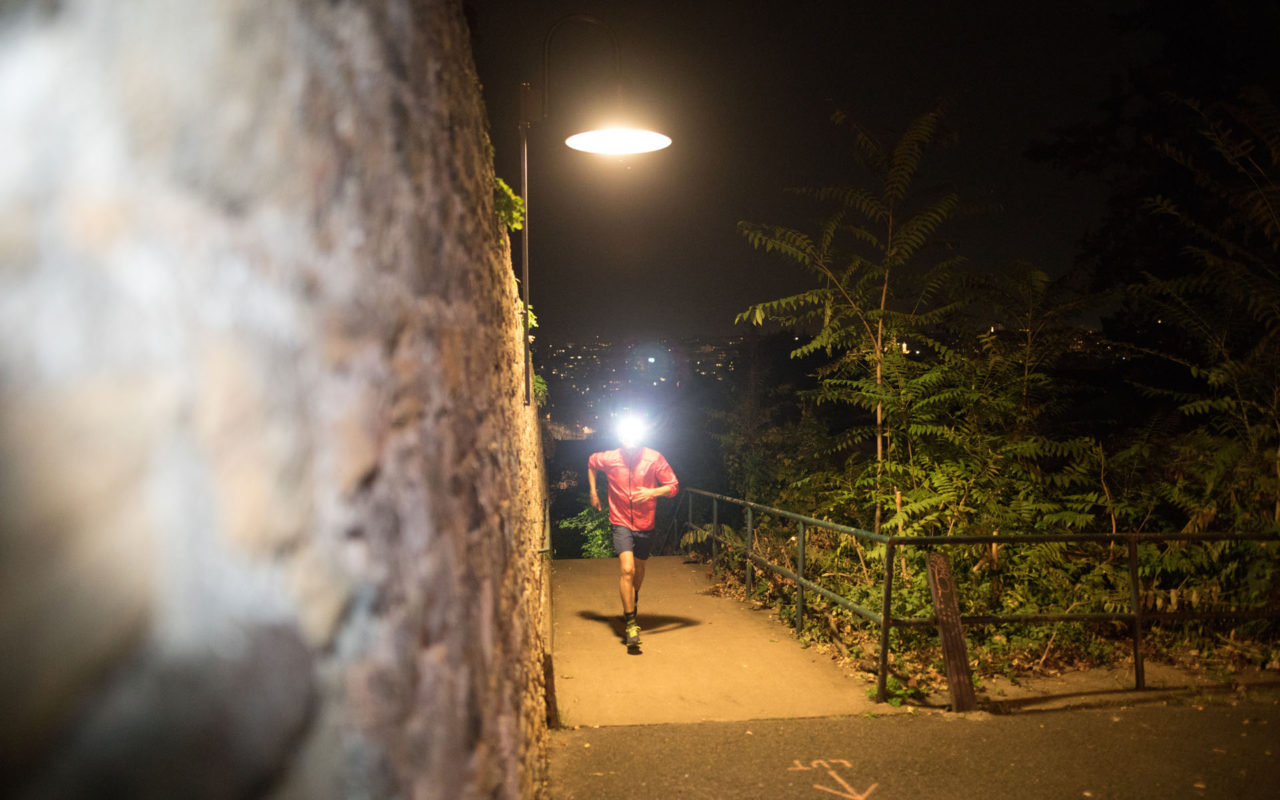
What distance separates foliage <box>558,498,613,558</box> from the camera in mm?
16531

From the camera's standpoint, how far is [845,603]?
648 centimetres

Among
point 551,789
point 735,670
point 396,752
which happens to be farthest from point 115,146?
point 735,670

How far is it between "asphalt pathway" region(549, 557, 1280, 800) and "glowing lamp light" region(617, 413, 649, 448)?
6.08 feet

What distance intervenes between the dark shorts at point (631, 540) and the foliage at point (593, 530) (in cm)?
849

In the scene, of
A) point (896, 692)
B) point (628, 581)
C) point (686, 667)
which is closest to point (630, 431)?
point (628, 581)

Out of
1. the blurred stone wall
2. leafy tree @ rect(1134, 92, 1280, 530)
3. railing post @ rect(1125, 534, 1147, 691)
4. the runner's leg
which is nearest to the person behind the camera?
the blurred stone wall

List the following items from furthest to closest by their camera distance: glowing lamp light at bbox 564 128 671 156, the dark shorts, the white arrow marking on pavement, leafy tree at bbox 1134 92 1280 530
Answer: the dark shorts → leafy tree at bbox 1134 92 1280 530 → glowing lamp light at bbox 564 128 671 156 → the white arrow marking on pavement

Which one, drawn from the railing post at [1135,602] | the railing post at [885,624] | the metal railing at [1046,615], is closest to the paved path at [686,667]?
the railing post at [885,624]

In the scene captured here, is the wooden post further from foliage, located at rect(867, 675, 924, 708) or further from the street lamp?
the street lamp

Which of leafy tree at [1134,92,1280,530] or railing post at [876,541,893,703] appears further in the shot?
leafy tree at [1134,92,1280,530]

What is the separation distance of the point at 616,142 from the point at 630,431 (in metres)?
3.02

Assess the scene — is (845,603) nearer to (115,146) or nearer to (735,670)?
(735,670)

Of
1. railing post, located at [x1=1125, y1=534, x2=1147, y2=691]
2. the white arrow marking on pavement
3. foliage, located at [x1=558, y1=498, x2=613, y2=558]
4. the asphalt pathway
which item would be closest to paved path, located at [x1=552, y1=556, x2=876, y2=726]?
the asphalt pathway

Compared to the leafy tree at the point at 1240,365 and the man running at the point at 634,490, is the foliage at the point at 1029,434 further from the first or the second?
the man running at the point at 634,490
